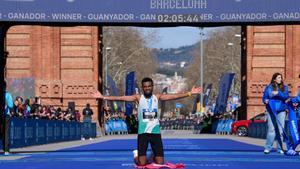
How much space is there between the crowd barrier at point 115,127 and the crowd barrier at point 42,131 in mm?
12241

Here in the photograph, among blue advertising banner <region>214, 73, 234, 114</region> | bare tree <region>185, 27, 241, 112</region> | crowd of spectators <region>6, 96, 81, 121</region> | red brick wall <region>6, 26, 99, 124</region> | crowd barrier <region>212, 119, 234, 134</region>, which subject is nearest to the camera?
crowd of spectators <region>6, 96, 81, 121</region>

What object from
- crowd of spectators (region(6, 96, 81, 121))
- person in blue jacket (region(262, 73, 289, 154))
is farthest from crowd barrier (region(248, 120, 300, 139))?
person in blue jacket (region(262, 73, 289, 154))

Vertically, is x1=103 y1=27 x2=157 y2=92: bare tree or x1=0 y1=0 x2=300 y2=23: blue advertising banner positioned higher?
x1=103 y1=27 x2=157 y2=92: bare tree

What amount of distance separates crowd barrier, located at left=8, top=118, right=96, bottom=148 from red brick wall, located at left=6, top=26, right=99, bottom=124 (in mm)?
6622

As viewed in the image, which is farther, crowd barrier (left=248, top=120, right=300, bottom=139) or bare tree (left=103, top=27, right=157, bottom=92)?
bare tree (left=103, top=27, right=157, bottom=92)

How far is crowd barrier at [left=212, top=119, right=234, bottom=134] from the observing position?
59203 mm

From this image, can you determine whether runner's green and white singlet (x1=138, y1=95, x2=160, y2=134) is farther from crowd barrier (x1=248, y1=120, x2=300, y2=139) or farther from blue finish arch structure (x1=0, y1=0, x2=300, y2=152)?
crowd barrier (x1=248, y1=120, x2=300, y2=139)

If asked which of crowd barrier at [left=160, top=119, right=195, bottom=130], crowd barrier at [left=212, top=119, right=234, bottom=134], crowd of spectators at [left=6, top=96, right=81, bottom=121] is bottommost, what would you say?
crowd barrier at [left=160, top=119, right=195, bottom=130]

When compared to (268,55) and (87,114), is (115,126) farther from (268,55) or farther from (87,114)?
(87,114)

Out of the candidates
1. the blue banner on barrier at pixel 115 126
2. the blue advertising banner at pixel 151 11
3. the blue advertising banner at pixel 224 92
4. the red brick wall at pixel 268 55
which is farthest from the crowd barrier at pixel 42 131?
the blue advertising banner at pixel 224 92

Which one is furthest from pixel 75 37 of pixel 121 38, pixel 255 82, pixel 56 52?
pixel 121 38

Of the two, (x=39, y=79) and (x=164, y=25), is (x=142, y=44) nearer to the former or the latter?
(x=39, y=79)

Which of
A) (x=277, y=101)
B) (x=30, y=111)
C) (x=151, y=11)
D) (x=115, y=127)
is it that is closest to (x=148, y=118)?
(x=151, y=11)

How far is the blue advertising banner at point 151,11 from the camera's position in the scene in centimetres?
2203
